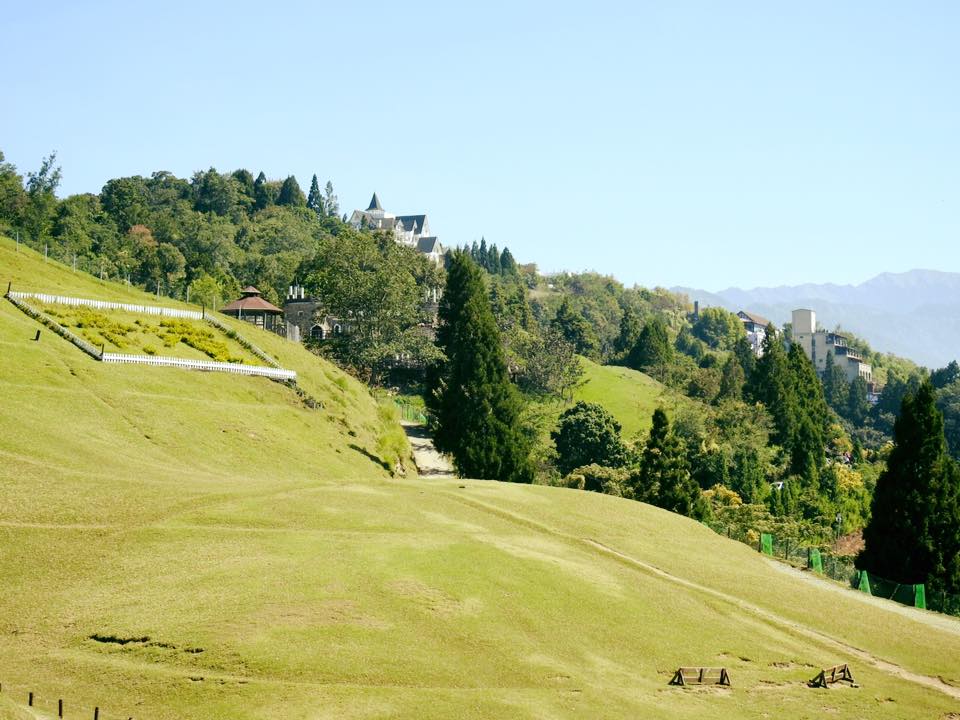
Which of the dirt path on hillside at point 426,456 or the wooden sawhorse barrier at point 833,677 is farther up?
the wooden sawhorse barrier at point 833,677

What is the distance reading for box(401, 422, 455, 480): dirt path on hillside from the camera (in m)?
98.6

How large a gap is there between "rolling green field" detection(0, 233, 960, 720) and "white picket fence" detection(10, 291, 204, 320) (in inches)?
632

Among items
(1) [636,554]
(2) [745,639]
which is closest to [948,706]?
(2) [745,639]

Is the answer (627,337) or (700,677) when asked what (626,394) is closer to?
(627,337)

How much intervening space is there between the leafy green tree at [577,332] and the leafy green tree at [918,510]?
372ft

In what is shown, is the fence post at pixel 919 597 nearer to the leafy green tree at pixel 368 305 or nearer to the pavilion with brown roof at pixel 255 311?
the leafy green tree at pixel 368 305

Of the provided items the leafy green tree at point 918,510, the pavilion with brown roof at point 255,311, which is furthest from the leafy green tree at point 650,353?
the leafy green tree at point 918,510

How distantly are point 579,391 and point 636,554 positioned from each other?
298 ft

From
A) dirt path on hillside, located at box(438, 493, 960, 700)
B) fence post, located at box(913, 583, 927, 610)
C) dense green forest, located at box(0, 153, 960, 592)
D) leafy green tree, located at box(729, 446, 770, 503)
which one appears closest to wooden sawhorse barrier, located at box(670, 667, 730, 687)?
dirt path on hillside, located at box(438, 493, 960, 700)

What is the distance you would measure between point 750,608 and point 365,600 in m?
20.3

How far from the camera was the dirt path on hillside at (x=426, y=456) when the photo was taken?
3880 inches

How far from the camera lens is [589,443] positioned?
11669 cm

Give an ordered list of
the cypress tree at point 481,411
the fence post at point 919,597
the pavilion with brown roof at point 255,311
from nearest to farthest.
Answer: the fence post at point 919,597 < the cypress tree at point 481,411 < the pavilion with brown roof at point 255,311

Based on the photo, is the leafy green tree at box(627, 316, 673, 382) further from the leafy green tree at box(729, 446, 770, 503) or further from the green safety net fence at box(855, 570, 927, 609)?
the green safety net fence at box(855, 570, 927, 609)
